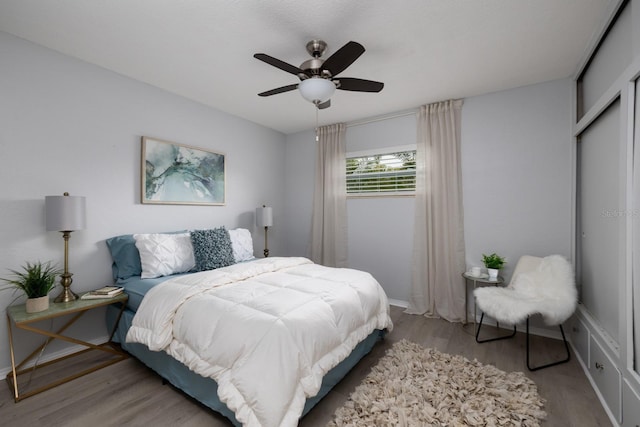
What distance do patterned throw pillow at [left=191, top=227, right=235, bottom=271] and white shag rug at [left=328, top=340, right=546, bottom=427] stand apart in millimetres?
1739

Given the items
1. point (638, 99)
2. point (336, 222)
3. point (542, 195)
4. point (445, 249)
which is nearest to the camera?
point (638, 99)

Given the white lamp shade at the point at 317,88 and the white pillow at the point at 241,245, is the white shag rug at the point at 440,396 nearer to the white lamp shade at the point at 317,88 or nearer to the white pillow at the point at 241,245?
the white pillow at the point at 241,245

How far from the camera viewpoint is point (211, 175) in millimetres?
3525

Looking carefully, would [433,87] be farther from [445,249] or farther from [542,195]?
[445,249]

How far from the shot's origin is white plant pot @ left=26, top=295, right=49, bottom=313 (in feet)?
6.41

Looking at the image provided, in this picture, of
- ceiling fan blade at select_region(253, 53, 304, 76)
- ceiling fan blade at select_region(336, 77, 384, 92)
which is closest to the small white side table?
ceiling fan blade at select_region(336, 77, 384, 92)

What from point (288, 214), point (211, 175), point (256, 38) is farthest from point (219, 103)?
point (288, 214)

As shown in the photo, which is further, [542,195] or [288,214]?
[288,214]

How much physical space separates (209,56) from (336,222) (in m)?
2.56

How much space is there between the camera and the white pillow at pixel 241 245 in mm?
3215

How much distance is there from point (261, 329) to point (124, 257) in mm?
1856

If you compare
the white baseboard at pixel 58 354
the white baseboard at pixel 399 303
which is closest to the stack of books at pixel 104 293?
the white baseboard at pixel 58 354

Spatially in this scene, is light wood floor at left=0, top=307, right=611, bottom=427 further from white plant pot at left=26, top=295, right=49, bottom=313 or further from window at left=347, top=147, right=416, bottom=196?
window at left=347, top=147, right=416, bottom=196

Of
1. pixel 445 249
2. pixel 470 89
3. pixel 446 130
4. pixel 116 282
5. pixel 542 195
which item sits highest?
pixel 470 89
